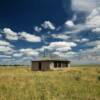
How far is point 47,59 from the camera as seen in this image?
46344mm

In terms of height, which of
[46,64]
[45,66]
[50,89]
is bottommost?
[50,89]

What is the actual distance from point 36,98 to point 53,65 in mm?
35926

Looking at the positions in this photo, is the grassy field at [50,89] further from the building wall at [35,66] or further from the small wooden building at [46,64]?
the building wall at [35,66]


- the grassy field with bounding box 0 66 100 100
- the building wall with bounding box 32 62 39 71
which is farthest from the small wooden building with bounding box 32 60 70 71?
the grassy field with bounding box 0 66 100 100

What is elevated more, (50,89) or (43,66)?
(43,66)

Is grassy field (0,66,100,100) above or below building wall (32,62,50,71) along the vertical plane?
below

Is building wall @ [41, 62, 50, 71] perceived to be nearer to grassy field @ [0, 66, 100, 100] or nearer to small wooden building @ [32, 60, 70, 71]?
small wooden building @ [32, 60, 70, 71]

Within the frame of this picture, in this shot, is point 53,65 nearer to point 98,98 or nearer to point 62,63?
point 62,63

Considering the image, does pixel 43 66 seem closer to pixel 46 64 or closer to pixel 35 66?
pixel 46 64

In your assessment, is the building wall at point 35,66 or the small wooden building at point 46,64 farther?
the building wall at point 35,66

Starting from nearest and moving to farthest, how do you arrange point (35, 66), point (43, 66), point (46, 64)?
point (46, 64), point (43, 66), point (35, 66)

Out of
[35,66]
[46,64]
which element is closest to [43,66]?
[46,64]

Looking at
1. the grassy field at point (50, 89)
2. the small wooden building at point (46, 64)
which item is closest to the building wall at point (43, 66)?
the small wooden building at point (46, 64)

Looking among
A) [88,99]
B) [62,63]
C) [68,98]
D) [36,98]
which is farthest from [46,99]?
[62,63]
